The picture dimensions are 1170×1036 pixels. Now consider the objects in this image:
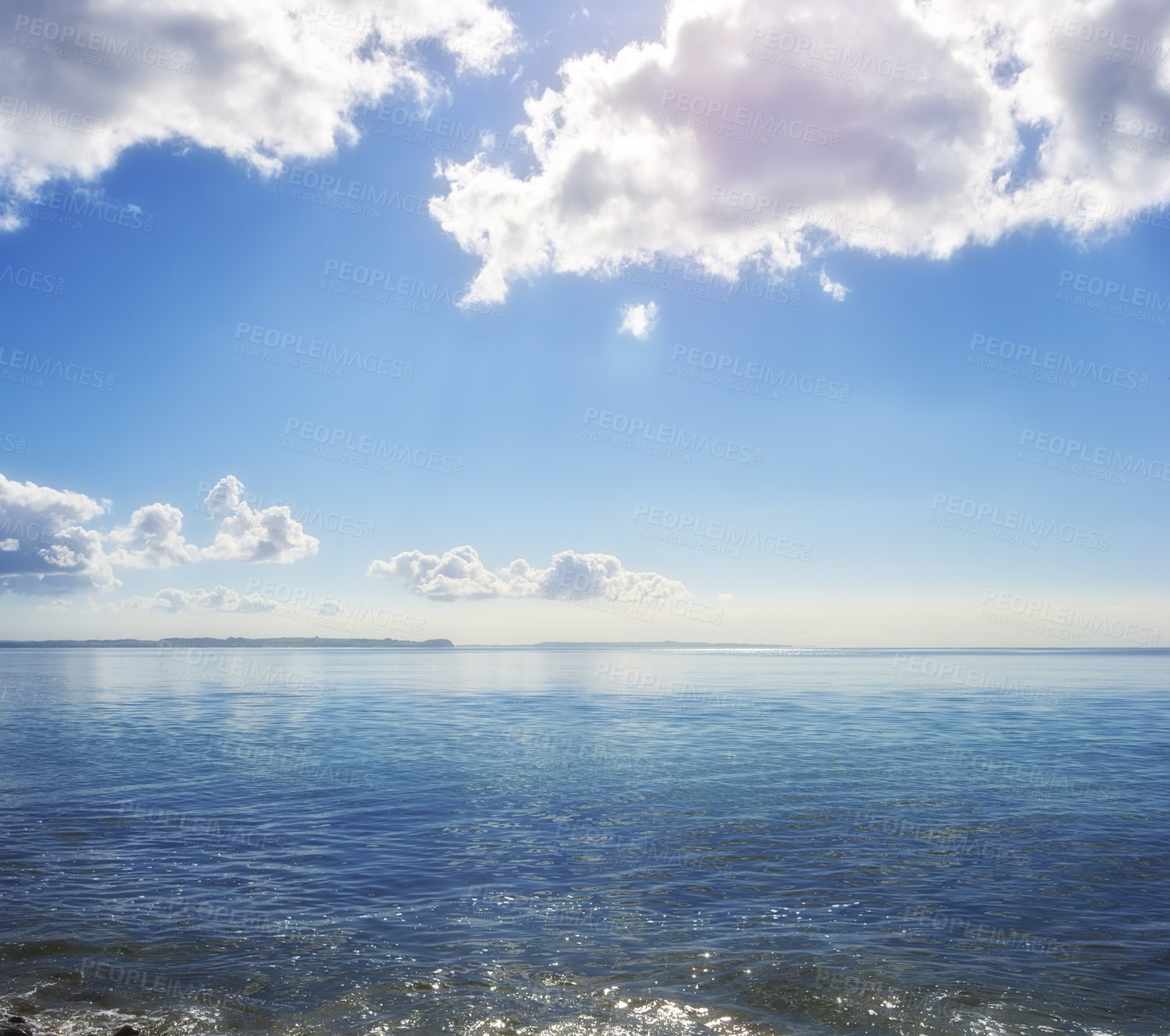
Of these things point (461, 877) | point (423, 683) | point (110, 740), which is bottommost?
point (423, 683)

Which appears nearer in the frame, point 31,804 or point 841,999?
point 841,999

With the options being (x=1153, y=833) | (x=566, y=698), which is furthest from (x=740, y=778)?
(x=566, y=698)

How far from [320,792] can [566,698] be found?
47954 mm

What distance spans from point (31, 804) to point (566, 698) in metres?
52.6

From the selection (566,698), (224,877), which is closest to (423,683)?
(566,698)

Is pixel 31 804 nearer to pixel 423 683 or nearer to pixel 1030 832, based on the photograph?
pixel 1030 832

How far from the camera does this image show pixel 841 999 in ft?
40.1

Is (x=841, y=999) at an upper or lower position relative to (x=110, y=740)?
upper

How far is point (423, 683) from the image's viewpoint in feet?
342

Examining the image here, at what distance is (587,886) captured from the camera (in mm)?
17562

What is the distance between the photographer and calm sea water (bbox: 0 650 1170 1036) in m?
12.2

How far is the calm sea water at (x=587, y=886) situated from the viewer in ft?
39.9

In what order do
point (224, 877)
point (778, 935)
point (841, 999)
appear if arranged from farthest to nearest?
point (224, 877) → point (778, 935) → point (841, 999)

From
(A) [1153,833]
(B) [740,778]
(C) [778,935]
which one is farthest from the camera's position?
(B) [740,778]
